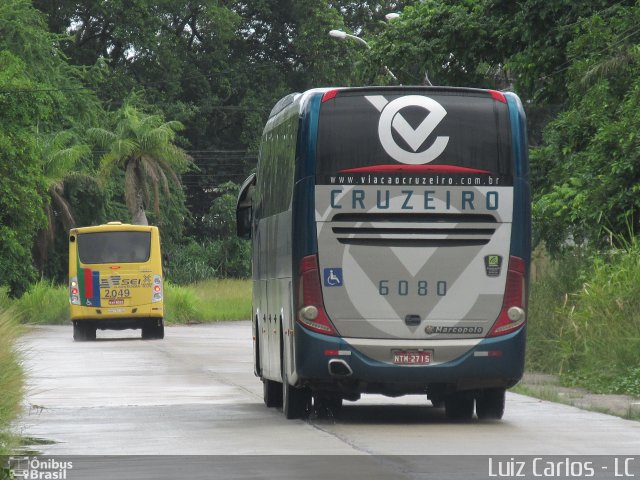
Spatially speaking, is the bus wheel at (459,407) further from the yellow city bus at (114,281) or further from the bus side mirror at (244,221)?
the yellow city bus at (114,281)

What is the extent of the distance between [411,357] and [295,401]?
1.67 metres

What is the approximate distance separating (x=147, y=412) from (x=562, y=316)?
8.00 metres

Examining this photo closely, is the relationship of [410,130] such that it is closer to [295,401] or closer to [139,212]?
[295,401]

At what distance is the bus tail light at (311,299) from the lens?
15828 mm

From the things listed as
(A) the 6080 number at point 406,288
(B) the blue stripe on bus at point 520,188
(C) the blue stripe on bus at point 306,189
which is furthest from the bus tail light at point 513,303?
(C) the blue stripe on bus at point 306,189

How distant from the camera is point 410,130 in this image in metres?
16.0

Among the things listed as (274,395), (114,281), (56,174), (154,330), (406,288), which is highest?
(56,174)

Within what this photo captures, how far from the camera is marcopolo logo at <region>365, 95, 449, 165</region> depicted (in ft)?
52.3

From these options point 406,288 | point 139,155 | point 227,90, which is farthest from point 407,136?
point 227,90

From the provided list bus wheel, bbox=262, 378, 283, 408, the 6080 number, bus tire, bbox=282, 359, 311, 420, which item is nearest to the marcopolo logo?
the 6080 number

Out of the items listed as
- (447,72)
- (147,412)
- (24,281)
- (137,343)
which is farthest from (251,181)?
(24,281)

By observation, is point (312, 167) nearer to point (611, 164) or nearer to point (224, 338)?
point (611, 164)

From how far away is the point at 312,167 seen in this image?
15922 millimetres

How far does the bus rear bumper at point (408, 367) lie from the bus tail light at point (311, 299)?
0.10m
